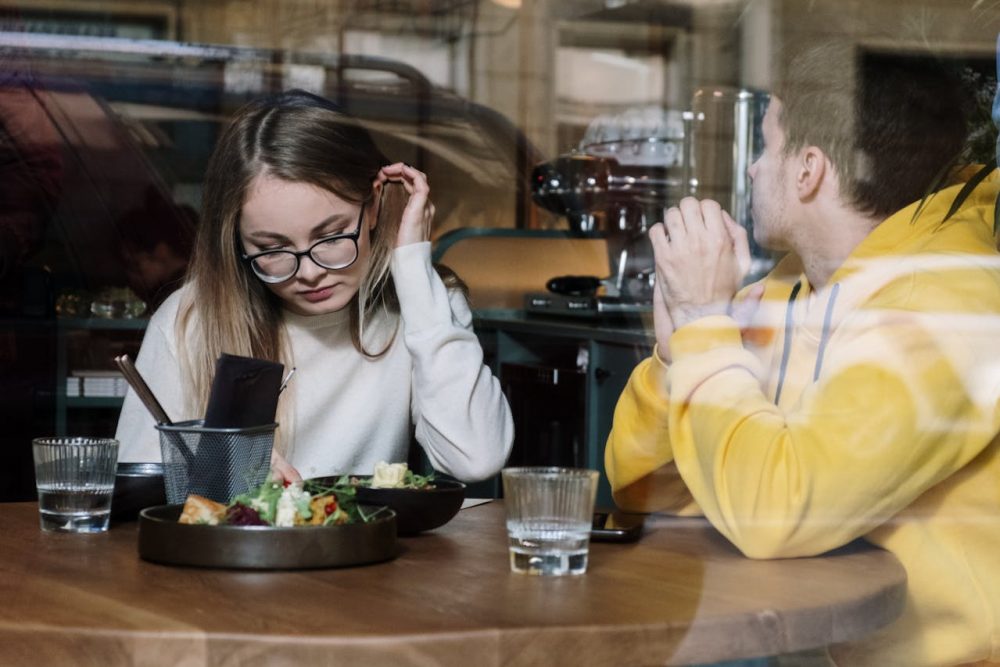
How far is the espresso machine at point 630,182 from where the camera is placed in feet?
8.27

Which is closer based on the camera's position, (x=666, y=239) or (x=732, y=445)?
(x=732, y=445)

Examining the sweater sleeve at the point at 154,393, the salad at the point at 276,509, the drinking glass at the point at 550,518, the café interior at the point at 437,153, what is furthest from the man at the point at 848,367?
the café interior at the point at 437,153

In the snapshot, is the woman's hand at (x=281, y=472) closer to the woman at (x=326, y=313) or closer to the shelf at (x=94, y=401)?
the woman at (x=326, y=313)

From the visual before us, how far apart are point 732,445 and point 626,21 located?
143 centimetres

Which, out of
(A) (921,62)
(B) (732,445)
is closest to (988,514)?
(B) (732,445)

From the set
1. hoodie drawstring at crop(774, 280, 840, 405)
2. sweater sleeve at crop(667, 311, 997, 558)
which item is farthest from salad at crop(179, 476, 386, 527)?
hoodie drawstring at crop(774, 280, 840, 405)

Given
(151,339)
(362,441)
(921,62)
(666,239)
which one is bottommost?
(362,441)

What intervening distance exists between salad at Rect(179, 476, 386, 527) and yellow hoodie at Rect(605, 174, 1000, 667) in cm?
32

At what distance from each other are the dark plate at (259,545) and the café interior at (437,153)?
1217 millimetres

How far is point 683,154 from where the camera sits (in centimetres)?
273

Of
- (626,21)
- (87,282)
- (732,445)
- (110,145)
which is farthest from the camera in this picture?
(110,145)

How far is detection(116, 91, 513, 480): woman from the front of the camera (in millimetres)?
1723

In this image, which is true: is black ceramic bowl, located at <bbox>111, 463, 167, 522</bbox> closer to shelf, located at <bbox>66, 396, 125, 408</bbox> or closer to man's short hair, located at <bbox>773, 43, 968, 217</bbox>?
man's short hair, located at <bbox>773, 43, 968, 217</bbox>

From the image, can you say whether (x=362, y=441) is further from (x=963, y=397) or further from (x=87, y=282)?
(x=87, y=282)
